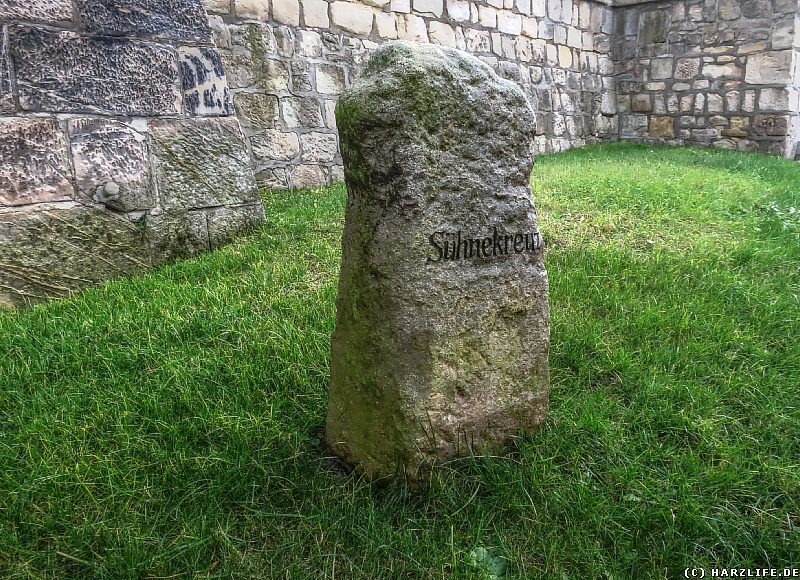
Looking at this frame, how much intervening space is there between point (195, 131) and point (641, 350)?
9.33ft

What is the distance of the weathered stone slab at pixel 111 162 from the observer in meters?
3.21

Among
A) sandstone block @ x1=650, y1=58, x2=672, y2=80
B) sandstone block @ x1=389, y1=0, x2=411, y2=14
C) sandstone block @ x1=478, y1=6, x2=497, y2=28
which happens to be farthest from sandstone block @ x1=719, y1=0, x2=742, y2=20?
sandstone block @ x1=389, y1=0, x2=411, y2=14

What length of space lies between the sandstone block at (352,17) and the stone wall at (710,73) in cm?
515

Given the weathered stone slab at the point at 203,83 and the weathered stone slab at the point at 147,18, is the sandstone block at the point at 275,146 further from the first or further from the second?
the weathered stone slab at the point at 147,18

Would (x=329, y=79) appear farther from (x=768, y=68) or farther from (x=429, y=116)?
(x=768, y=68)

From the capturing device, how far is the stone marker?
61.3 inches

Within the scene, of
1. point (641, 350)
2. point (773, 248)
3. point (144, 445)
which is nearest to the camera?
point (144, 445)

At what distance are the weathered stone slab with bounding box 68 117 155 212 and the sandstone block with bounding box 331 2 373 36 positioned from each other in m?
2.83

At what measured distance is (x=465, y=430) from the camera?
5.74 ft

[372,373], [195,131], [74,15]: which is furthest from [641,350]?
[74,15]

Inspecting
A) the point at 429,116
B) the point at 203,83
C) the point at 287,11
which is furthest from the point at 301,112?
the point at 429,116

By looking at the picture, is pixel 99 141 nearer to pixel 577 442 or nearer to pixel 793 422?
pixel 577 442

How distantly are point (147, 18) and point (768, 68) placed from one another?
7.93 metres

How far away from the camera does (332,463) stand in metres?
1.86
